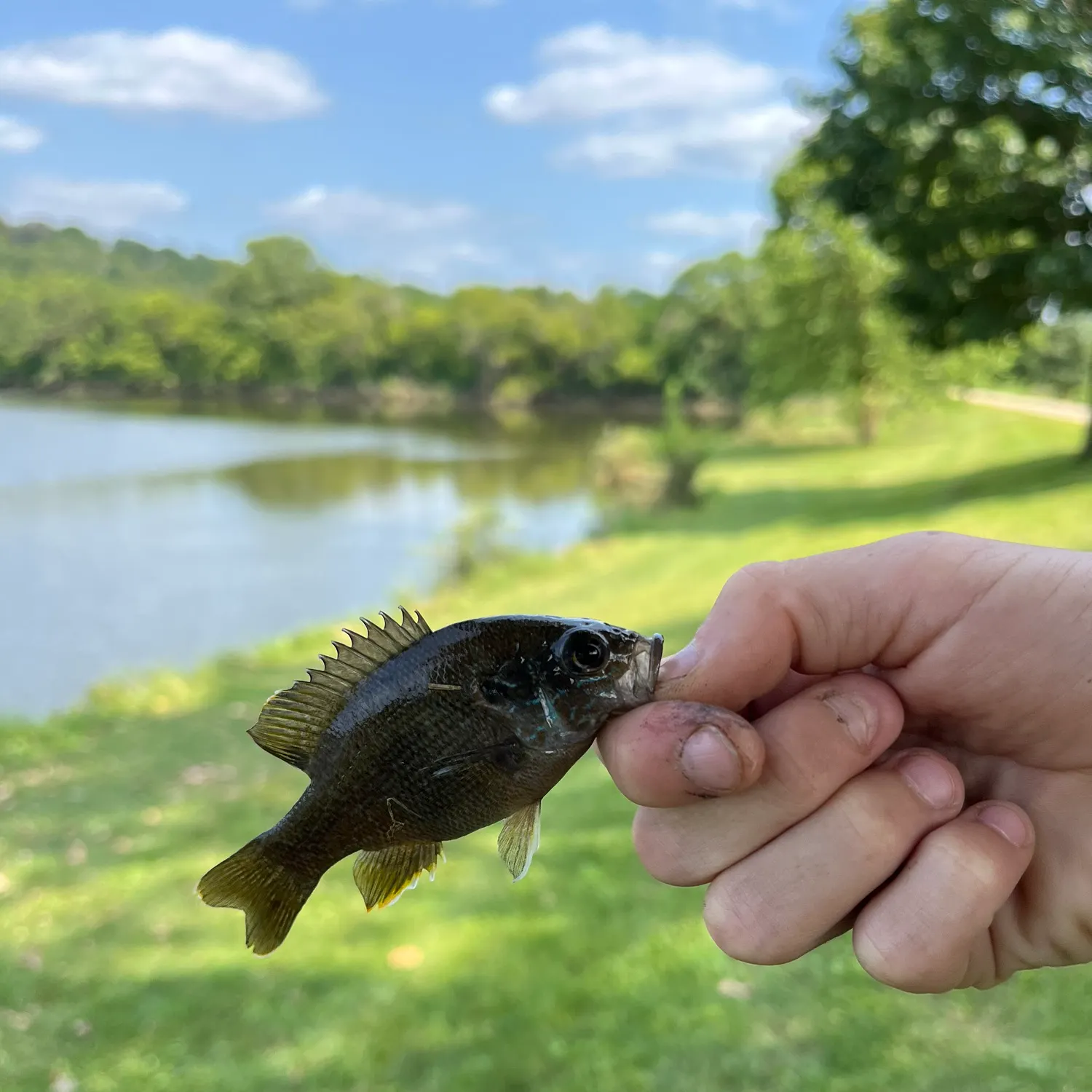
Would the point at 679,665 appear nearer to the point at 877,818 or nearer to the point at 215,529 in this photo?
the point at 877,818

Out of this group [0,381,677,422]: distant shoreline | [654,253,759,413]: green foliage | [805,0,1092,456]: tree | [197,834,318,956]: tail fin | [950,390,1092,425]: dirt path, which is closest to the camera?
[197,834,318,956]: tail fin

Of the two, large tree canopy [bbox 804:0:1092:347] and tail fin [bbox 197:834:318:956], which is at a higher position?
large tree canopy [bbox 804:0:1092:347]

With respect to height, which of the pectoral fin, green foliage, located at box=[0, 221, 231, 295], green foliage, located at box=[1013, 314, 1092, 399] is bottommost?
the pectoral fin

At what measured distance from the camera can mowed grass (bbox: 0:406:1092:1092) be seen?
12.4 feet

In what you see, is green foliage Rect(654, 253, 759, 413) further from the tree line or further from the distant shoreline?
the distant shoreline

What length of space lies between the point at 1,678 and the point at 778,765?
14123 millimetres

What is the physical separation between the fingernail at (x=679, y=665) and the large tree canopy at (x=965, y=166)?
45.0ft

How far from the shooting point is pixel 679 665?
1.74 meters

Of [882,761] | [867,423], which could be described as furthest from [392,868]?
[867,423]

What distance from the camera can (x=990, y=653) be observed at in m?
1.99

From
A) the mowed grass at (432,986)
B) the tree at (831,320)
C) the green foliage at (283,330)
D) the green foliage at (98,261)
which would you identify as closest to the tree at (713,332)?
the green foliage at (283,330)

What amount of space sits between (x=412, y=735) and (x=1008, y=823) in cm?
133

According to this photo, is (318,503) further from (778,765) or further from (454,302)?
(454,302)

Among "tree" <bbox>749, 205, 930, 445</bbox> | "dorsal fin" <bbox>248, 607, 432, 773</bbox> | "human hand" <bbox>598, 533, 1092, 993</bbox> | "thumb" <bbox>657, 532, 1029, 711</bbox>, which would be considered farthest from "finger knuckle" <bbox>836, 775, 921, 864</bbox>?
"tree" <bbox>749, 205, 930, 445</bbox>
